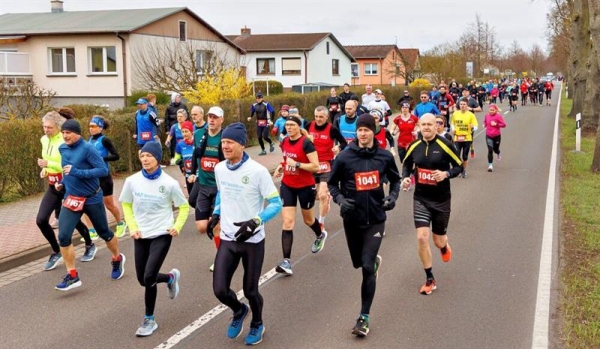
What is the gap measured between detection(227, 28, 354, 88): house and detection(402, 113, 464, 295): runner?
4993 cm

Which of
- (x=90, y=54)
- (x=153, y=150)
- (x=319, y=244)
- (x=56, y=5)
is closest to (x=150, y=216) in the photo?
(x=153, y=150)

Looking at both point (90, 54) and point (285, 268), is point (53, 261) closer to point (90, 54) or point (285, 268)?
point (285, 268)

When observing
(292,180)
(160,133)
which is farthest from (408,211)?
(160,133)

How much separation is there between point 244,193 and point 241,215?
193mm

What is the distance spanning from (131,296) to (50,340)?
136 centimetres

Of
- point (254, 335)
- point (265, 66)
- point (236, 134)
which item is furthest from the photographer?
point (265, 66)

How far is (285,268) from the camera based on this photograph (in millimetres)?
8125

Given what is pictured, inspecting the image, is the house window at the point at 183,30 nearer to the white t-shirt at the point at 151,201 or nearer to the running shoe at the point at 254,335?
the white t-shirt at the point at 151,201

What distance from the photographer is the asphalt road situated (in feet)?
20.0

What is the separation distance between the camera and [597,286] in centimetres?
739

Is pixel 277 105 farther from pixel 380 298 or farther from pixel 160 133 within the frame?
pixel 380 298

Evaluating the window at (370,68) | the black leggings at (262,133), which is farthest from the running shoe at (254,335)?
the window at (370,68)

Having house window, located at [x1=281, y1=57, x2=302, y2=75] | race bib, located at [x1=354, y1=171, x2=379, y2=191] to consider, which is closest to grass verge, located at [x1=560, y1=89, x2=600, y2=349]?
race bib, located at [x1=354, y1=171, x2=379, y2=191]

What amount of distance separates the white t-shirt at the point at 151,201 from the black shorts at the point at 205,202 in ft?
5.76
